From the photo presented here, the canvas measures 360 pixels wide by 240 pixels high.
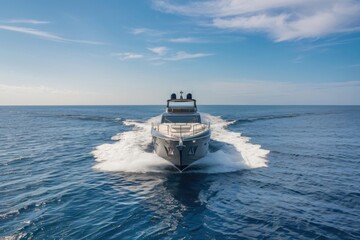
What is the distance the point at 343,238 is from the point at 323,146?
2192cm

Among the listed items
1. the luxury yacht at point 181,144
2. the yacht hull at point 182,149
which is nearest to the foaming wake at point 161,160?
the luxury yacht at point 181,144

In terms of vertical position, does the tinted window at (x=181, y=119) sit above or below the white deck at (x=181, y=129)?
above

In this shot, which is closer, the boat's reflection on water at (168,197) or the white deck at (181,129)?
the boat's reflection on water at (168,197)

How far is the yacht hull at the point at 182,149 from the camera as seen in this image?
17.7 meters

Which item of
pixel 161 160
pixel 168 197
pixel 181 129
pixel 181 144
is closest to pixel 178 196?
pixel 168 197

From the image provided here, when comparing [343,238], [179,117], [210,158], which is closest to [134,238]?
[343,238]

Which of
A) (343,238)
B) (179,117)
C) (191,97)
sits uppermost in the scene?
(191,97)

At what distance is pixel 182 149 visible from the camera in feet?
57.1

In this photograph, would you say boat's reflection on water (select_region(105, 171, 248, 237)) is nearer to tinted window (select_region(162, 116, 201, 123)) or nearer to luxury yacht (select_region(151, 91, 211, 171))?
luxury yacht (select_region(151, 91, 211, 171))

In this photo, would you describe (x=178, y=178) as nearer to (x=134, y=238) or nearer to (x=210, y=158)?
(x=210, y=158)

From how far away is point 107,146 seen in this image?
29109mm

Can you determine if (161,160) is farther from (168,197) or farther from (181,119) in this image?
(168,197)

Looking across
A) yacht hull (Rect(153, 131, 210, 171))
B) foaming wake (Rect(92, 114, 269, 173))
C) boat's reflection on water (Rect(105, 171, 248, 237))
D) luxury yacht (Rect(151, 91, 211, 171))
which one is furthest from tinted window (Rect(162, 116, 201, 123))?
boat's reflection on water (Rect(105, 171, 248, 237))

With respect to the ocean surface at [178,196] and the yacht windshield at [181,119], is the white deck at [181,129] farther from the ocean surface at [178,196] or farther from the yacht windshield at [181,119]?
the ocean surface at [178,196]
